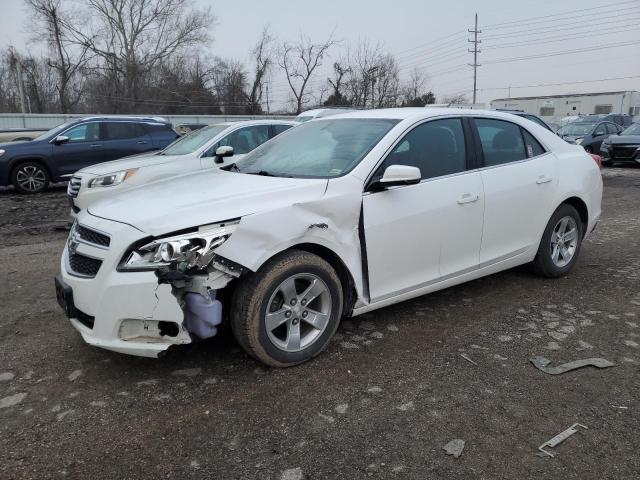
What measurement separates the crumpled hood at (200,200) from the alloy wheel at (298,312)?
51cm

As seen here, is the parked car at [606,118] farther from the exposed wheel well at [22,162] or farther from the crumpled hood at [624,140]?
the exposed wheel well at [22,162]

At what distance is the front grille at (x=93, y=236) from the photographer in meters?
3.02

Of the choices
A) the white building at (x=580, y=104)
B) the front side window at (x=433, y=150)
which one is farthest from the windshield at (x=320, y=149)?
the white building at (x=580, y=104)

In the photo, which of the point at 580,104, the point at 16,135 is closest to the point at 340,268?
the point at 16,135

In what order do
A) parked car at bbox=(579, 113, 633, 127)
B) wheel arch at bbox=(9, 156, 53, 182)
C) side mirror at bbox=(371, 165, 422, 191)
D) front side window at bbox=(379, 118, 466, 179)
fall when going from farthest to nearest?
parked car at bbox=(579, 113, 633, 127), wheel arch at bbox=(9, 156, 53, 182), front side window at bbox=(379, 118, 466, 179), side mirror at bbox=(371, 165, 422, 191)

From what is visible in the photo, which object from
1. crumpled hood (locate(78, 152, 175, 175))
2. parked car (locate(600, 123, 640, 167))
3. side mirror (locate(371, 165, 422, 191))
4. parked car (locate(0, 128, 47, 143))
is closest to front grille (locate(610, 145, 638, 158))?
parked car (locate(600, 123, 640, 167))

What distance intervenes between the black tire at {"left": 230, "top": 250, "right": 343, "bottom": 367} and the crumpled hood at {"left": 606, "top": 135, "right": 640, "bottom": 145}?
1610 cm

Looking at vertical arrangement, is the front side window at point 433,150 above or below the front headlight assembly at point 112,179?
above

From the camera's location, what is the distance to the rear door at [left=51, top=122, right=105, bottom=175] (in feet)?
38.3

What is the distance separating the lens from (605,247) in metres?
6.45

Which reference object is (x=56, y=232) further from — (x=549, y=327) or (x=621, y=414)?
(x=621, y=414)

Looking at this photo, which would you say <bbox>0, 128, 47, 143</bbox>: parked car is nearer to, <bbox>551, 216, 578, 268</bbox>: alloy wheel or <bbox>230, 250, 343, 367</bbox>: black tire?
<bbox>230, 250, 343, 367</bbox>: black tire

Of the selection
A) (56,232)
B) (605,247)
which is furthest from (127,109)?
(605,247)

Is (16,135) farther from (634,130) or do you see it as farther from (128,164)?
(634,130)
